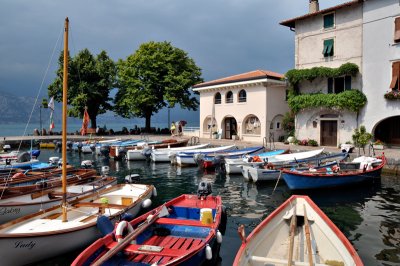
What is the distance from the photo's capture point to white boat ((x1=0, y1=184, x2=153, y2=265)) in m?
7.71

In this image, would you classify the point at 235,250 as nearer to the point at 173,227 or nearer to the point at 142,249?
the point at 173,227

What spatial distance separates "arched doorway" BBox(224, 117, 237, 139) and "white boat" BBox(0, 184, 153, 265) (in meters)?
28.3

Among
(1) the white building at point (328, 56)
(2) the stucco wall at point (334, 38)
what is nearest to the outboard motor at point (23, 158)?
(1) the white building at point (328, 56)

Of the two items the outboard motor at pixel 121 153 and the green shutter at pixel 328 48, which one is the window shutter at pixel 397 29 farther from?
the outboard motor at pixel 121 153

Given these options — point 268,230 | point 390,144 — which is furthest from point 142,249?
point 390,144

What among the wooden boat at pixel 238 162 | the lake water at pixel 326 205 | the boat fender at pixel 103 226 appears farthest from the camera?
the wooden boat at pixel 238 162

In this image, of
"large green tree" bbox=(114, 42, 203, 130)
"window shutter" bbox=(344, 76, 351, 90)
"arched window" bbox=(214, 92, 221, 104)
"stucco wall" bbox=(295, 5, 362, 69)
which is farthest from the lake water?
"large green tree" bbox=(114, 42, 203, 130)

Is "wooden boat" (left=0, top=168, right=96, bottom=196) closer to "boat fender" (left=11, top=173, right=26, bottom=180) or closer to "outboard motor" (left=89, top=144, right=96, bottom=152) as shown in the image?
"boat fender" (left=11, top=173, right=26, bottom=180)

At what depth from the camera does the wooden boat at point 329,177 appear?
16.0 m

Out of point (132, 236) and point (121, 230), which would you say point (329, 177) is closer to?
point (132, 236)

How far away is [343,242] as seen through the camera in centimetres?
747

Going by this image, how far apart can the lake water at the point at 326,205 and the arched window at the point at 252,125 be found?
45.5 feet

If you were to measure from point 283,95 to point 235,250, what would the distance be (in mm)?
28150

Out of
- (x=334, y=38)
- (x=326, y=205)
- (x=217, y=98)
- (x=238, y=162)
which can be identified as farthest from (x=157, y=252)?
(x=217, y=98)
